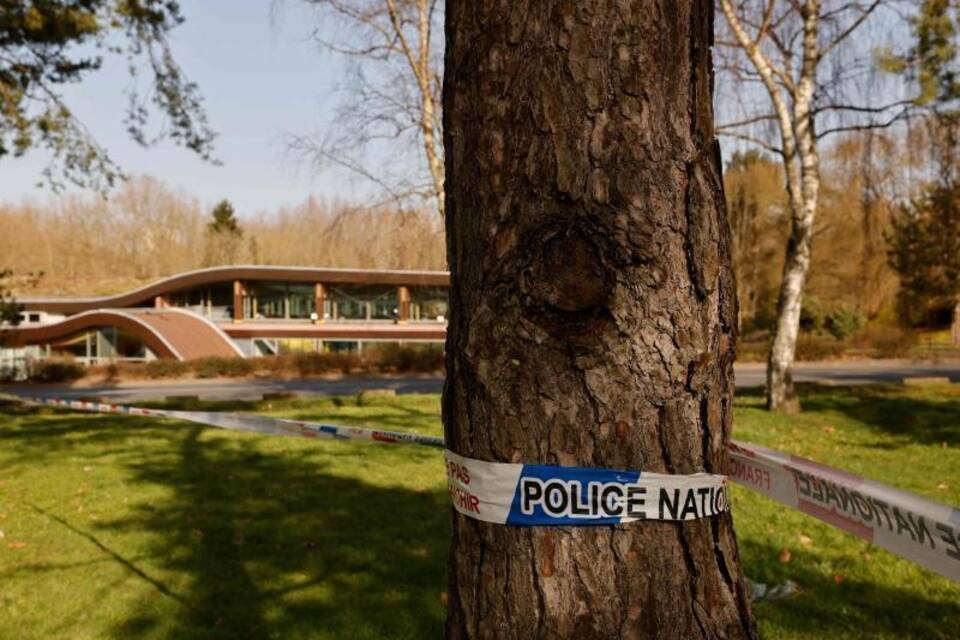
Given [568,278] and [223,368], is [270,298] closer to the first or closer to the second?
[223,368]

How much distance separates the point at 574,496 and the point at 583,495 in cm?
2

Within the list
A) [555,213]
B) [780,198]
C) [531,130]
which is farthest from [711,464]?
[780,198]

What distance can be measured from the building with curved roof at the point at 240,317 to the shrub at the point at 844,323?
20729 mm

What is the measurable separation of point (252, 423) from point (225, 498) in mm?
2679

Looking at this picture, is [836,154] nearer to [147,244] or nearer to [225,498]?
[225,498]

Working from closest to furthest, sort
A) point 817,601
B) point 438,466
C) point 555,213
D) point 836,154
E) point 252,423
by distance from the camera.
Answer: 1. point 555,213
2. point 817,601
3. point 252,423
4. point 438,466
5. point 836,154

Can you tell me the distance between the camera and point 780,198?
40156mm

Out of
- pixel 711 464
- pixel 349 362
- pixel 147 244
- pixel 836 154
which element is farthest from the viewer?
pixel 147 244

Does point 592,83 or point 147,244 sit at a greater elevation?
point 147,244

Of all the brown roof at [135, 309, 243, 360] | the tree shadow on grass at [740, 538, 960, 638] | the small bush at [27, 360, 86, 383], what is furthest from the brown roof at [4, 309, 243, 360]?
the tree shadow on grass at [740, 538, 960, 638]

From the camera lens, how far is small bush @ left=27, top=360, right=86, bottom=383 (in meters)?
28.0

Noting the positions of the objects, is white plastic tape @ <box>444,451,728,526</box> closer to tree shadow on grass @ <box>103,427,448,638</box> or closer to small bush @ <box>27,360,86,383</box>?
tree shadow on grass @ <box>103,427,448,638</box>

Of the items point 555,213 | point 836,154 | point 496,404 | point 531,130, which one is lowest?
point 496,404

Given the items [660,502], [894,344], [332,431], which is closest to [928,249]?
[894,344]
